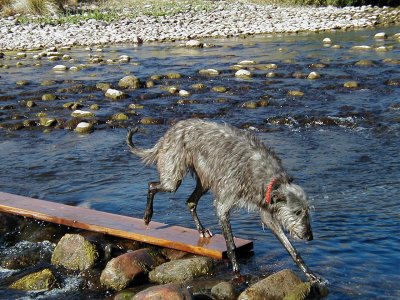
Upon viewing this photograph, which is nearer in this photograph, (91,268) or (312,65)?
(91,268)

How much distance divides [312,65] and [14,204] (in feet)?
44.8

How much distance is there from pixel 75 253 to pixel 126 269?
886mm

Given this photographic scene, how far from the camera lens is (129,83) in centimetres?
2031

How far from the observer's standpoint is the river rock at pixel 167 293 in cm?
697

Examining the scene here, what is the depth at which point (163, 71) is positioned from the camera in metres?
22.5

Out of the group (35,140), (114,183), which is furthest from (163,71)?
(114,183)

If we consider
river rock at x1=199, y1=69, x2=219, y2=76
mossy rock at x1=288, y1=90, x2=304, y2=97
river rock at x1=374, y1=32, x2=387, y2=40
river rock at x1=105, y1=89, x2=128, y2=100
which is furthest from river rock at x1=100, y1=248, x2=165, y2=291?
river rock at x1=374, y1=32, x2=387, y2=40

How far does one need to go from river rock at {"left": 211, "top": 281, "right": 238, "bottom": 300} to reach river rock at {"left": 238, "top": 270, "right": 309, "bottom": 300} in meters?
0.18

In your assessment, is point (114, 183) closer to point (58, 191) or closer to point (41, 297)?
point (58, 191)

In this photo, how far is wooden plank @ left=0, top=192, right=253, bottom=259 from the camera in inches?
332

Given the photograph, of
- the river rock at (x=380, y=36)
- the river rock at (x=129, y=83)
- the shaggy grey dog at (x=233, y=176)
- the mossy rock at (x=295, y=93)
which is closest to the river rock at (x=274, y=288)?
the shaggy grey dog at (x=233, y=176)

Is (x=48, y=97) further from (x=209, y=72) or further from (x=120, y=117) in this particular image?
(x=209, y=72)

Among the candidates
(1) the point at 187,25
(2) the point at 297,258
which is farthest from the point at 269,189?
(1) the point at 187,25

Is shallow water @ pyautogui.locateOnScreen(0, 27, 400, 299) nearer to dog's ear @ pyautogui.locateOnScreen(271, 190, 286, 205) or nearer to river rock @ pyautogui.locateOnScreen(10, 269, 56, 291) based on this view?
river rock @ pyautogui.locateOnScreen(10, 269, 56, 291)
